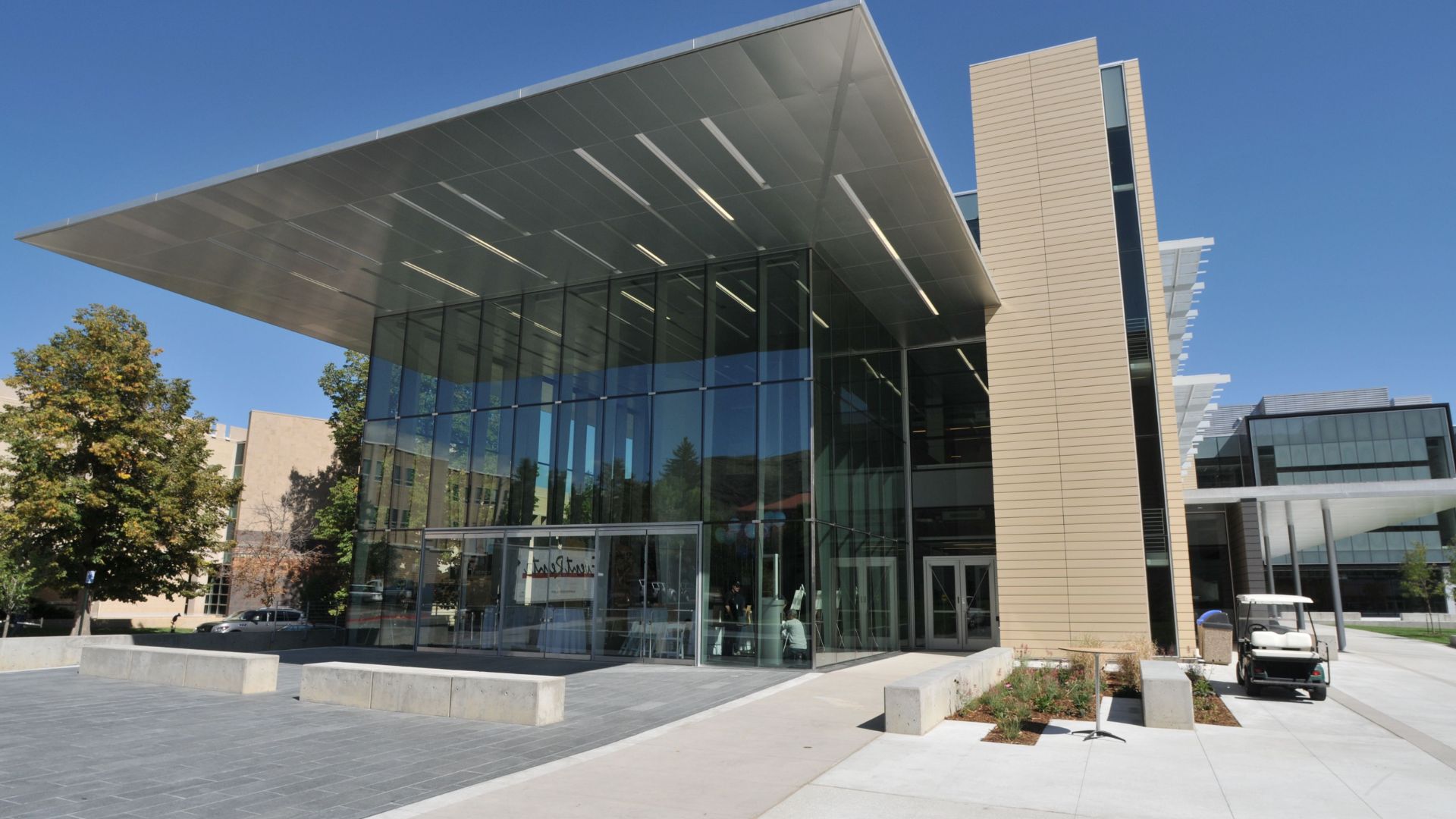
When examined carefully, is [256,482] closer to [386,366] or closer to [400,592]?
[386,366]

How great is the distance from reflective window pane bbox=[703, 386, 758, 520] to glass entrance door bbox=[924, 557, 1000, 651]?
8331 mm

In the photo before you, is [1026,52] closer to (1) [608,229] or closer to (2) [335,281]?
(1) [608,229]

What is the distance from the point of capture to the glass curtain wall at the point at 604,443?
59.0 feet

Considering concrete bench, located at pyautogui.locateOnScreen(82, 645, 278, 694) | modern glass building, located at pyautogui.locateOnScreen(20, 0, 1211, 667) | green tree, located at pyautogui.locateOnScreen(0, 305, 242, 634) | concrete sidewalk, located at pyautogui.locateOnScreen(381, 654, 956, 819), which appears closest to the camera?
concrete sidewalk, located at pyautogui.locateOnScreen(381, 654, 956, 819)

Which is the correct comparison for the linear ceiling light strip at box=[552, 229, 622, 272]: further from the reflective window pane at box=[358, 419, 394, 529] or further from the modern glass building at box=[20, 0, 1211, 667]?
the reflective window pane at box=[358, 419, 394, 529]

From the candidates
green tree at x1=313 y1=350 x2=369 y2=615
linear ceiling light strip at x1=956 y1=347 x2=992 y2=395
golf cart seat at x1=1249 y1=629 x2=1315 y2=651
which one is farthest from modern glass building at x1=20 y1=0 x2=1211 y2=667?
green tree at x1=313 y1=350 x2=369 y2=615

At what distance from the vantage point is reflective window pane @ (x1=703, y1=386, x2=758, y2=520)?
18203 millimetres

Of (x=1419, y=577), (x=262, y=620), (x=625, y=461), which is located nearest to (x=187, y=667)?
(x=625, y=461)

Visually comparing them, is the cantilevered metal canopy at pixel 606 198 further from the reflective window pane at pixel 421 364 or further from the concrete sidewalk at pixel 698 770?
the concrete sidewalk at pixel 698 770

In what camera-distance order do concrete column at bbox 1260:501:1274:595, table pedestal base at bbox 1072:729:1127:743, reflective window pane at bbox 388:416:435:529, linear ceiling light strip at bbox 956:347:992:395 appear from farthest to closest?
1. linear ceiling light strip at bbox 956:347:992:395
2. concrete column at bbox 1260:501:1274:595
3. reflective window pane at bbox 388:416:435:529
4. table pedestal base at bbox 1072:729:1127:743

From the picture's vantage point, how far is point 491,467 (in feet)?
70.8

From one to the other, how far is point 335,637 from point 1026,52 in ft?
76.0

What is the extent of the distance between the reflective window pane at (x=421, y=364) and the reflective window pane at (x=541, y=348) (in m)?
2.85

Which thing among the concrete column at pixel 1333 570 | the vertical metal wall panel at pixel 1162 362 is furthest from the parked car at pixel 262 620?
the concrete column at pixel 1333 570
